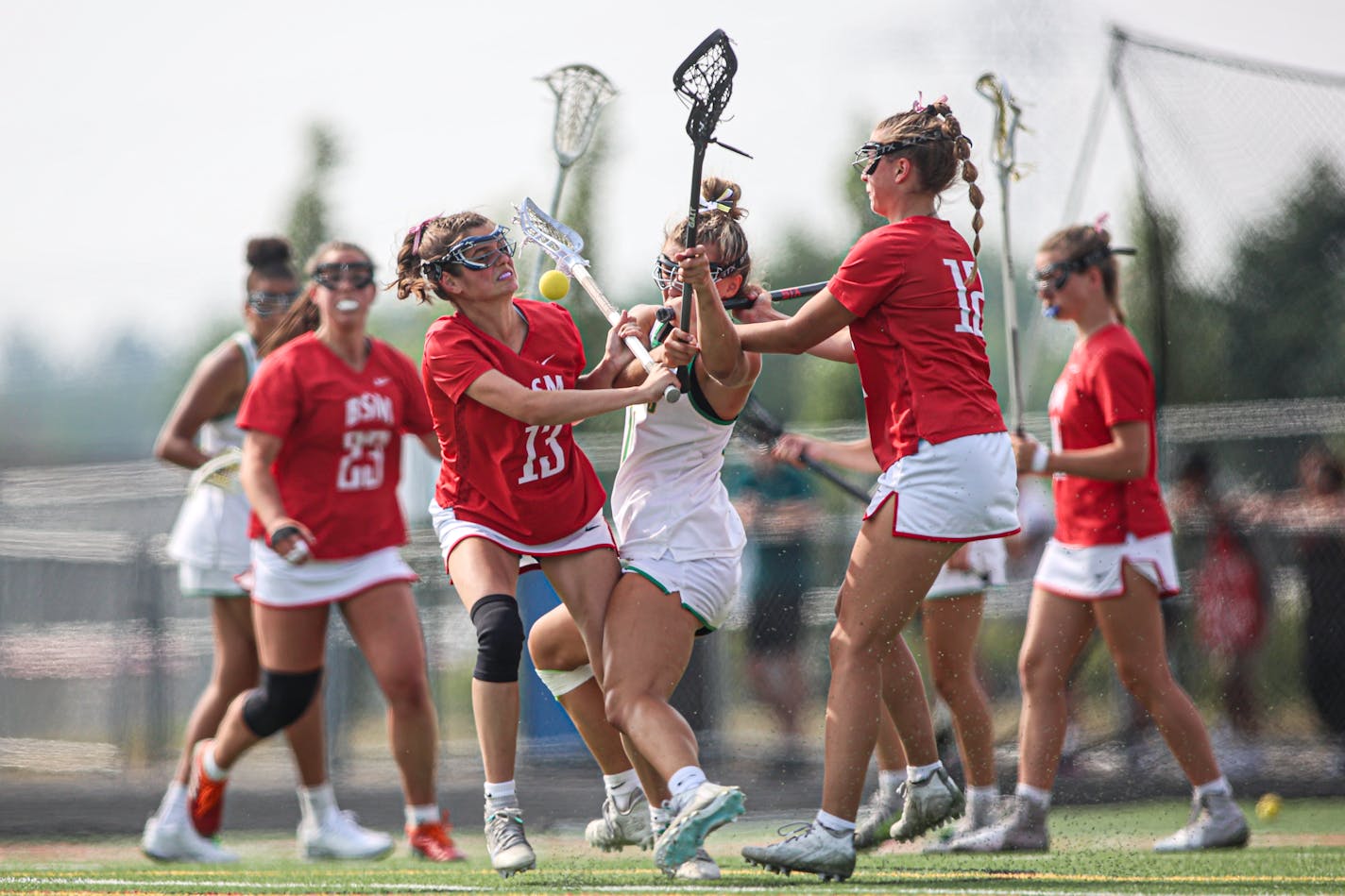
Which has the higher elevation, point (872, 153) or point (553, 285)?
point (872, 153)

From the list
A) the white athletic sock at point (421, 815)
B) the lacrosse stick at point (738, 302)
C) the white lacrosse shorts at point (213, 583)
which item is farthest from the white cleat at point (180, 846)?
the lacrosse stick at point (738, 302)

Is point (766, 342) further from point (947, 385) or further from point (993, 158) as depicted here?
point (993, 158)

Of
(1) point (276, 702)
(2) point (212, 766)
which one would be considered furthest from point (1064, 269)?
(2) point (212, 766)

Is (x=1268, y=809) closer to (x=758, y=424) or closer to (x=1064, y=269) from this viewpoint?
(x=1064, y=269)

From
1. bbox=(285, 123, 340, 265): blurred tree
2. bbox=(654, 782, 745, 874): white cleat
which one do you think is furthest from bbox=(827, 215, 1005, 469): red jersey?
bbox=(285, 123, 340, 265): blurred tree

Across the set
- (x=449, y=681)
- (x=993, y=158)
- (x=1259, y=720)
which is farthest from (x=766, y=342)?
(x=449, y=681)

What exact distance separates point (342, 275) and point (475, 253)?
169 cm

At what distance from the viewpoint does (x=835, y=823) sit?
420 cm

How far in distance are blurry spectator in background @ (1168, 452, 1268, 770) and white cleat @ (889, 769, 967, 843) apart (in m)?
3.58

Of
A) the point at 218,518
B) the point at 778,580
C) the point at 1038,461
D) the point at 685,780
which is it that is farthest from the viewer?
the point at 778,580

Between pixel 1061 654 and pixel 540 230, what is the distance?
2428 mm

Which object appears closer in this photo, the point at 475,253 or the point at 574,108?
the point at 475,253

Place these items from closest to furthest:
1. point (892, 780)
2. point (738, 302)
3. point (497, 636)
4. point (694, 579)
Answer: point (497, 636) < point (694, 579) < point (738, 302) < point (892, 780)

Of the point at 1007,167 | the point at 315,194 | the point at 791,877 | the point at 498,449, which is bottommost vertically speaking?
the point at 791,877
